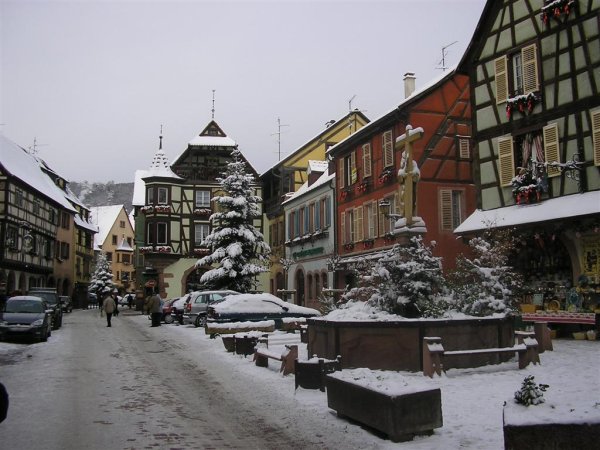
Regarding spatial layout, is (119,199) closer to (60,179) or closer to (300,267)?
(60,179)

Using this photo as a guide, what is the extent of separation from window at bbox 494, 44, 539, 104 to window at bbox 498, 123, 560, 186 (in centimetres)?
153

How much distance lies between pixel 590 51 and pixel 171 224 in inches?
1458

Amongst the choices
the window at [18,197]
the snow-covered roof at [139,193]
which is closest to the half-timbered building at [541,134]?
the window at [18,197]

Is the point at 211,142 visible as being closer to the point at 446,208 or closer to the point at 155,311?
the point at 155,311

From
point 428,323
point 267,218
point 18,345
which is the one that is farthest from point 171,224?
point 428,323

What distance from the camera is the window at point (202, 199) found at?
166 feet

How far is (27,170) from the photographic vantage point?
157ft

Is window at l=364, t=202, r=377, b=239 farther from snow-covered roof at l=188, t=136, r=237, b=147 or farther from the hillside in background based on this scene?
the hillside in background

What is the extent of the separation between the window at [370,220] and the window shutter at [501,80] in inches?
369

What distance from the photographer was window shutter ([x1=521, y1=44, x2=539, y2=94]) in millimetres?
20047

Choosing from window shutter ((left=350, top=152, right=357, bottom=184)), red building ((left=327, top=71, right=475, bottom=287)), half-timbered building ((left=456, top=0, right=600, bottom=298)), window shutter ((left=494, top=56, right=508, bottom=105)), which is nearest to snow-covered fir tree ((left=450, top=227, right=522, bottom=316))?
half-timbered building ((left=456, top=0, right=600, bottom=298))

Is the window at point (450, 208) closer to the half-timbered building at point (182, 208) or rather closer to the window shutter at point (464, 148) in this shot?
the window shutter at point (464, 148)

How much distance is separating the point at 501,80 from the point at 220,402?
16.5 metres

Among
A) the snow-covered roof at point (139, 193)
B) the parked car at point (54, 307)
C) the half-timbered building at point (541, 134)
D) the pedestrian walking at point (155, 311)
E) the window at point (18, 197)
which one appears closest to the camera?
the half-timbered building at point (541, 134)
